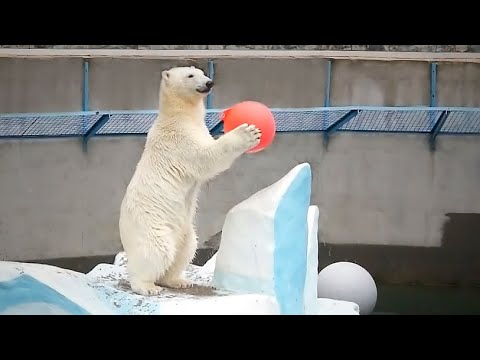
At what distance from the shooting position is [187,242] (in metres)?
3.98

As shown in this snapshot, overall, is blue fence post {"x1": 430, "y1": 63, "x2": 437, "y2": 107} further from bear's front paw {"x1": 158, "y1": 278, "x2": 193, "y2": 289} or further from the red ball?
A: bear's front paw {"x1": 158, "y1": 278, "x2": 193, "y2": 289}

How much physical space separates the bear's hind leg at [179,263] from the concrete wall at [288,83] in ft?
10.1

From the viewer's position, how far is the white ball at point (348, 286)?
4961 mm

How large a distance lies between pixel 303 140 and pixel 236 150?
11.5ft

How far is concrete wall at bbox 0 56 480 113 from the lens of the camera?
268 inches

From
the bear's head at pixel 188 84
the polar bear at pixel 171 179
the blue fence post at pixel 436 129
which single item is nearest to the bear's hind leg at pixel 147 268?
the polar bear at pixel 171 179

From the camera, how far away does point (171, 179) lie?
3869mm

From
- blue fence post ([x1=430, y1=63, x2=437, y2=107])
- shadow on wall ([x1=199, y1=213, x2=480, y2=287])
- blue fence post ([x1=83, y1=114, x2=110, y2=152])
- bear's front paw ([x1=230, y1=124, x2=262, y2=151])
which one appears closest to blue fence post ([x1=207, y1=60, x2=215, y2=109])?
blue fence post ([x1=83, y1=114, x2=110, y2=152])

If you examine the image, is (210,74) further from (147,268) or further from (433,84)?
(147,268)

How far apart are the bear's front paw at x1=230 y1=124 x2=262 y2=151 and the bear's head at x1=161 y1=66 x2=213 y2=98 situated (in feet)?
1.04

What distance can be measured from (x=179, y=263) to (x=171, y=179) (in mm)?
429

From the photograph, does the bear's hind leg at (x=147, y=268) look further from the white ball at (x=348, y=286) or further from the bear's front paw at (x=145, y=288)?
the white ball at (x=348, y=286)
